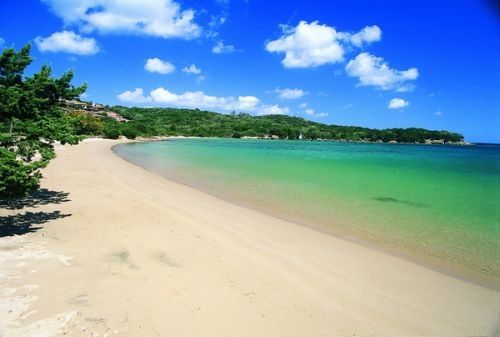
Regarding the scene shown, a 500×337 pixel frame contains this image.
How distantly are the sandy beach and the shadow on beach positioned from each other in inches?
2.3

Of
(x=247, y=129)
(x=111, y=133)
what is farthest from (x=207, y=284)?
(x=247, y=129)

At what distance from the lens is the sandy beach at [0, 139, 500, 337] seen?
15.3 ft

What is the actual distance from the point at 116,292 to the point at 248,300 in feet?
6.71

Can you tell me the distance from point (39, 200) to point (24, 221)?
9.22 ft

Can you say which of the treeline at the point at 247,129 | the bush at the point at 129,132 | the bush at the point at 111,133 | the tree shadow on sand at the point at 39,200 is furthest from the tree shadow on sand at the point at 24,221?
the treeline at the point at 247,129

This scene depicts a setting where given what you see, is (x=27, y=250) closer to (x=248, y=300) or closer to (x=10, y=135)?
(x=10, y=135)

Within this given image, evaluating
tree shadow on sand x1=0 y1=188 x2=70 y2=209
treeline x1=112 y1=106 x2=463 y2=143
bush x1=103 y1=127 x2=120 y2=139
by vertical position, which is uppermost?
treeline x1=112 y1=106 x2=463 y2=143

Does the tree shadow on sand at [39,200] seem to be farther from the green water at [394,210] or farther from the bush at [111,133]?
the bush at [111,133]

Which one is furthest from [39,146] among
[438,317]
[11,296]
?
[438,317]

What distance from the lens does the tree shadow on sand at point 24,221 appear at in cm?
781

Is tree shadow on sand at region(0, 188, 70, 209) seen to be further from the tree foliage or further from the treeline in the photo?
the treeline

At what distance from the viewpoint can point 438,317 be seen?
17.8ft

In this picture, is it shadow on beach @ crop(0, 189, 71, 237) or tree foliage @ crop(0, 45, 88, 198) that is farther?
shadow on beach @ crop(0, 189, 71, 237)

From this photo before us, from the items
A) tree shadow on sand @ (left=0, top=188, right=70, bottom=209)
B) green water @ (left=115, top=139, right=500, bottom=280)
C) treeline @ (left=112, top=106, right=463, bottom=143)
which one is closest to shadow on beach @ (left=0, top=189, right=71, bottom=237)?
tree shadow on sand @ (left=0, top=188, right=70, bottom=209)
